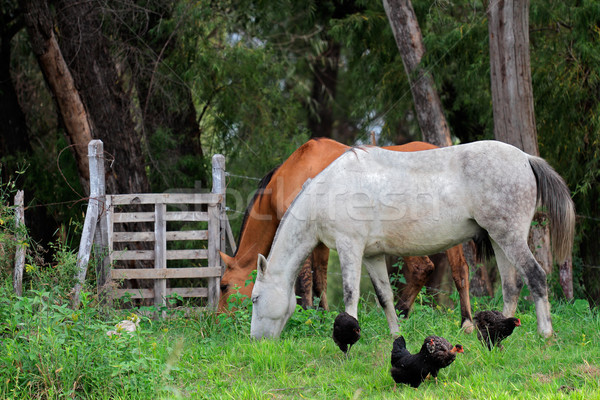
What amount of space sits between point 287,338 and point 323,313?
735mm

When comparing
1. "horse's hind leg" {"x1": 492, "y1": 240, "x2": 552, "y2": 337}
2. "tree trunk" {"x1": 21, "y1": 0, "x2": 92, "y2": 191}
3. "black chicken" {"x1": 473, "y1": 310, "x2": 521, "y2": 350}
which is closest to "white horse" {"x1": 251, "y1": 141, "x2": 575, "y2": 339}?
"horse's hind leg" {"x1": 492, "y1": 240, "x2": 552, "y2": 337}

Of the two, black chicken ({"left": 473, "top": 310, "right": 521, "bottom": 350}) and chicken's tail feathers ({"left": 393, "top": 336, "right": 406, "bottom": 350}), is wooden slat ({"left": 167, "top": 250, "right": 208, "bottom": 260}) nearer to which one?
chicken's tail feathers ({"left": 393, "top": 336, "right": 406, "bottom": 350})

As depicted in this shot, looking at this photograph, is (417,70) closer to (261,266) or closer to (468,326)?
(468,326)

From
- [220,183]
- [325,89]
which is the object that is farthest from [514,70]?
A: [325,89]

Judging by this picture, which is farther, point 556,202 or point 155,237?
point 155,237

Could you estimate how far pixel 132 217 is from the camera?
24.1 ft

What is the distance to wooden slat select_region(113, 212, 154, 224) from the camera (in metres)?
7.25

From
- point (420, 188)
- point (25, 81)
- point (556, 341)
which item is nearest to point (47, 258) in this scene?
point (25, 81)

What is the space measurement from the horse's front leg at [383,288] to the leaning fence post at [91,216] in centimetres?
277

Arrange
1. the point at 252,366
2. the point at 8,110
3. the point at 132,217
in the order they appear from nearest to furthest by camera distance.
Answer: the point at 252,366
the point at 132,217
the point at 8,110

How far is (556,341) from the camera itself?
16.3 feet

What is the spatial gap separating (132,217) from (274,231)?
5.44 feet

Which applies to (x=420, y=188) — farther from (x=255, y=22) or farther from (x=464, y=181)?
(x=255, y=22)

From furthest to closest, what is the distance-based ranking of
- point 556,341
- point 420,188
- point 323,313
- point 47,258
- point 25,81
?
point 25,81 → point 47,258 → point 323,313 → point 420,188 → point 556,341
